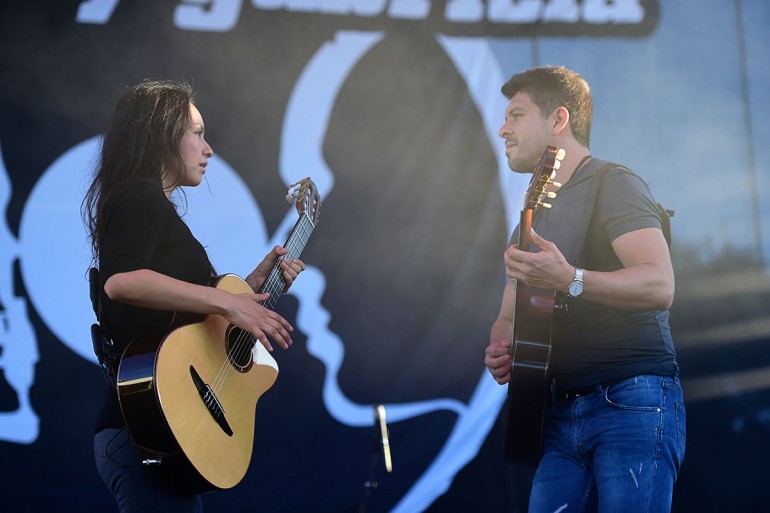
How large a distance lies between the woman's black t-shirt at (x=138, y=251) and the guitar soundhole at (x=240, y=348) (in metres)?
0.19

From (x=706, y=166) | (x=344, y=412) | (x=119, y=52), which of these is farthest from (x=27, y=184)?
(x=706, y=166)

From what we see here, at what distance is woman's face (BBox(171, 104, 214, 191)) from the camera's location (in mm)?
2301

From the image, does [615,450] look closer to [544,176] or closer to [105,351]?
[544,176]

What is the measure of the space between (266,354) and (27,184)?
175cm

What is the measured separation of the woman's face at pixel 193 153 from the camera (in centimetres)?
230

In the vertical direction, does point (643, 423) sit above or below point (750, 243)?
below

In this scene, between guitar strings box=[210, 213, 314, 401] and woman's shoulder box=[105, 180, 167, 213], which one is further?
guitar strings box=[210, 213, 314, 401]

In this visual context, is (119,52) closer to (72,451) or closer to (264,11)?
(264,11)

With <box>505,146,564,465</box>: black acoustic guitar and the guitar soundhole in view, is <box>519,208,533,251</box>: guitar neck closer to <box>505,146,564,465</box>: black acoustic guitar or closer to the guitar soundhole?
<box>505,146,564,465</box>: black acoustic guitar

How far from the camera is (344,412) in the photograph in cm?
387

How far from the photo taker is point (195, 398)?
2.06m

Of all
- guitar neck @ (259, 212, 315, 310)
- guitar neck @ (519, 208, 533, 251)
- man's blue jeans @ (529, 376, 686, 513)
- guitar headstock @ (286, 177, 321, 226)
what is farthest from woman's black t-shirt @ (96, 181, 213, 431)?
man's blue jeans @ (529, 376, 686, 513)

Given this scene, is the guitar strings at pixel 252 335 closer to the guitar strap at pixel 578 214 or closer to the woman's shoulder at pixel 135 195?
the woman's shoulder at pixel 135 195

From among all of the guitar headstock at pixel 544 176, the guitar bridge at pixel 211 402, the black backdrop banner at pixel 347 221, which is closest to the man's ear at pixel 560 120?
the guitar headstock at pixel 544 176
